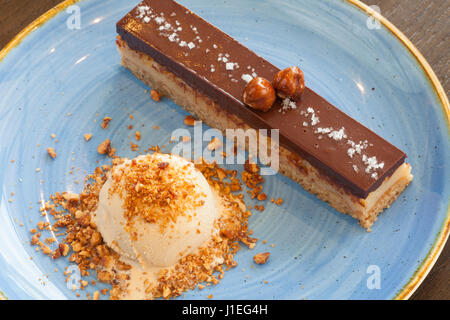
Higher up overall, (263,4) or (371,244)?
(263,4)

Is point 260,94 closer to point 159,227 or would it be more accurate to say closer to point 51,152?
point 159,227

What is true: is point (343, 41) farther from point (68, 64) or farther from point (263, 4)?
point (68, 64)

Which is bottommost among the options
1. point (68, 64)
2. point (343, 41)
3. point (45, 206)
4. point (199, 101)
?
point (45, 206)

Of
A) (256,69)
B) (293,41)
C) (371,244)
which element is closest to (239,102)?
(256,69)

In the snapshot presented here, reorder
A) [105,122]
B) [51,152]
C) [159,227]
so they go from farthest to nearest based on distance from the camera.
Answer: [105,122] → [51,152] → [159,227]

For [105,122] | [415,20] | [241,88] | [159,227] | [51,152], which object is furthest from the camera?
[415,20]

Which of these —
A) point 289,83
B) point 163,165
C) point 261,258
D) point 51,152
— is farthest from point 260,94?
point 51,152

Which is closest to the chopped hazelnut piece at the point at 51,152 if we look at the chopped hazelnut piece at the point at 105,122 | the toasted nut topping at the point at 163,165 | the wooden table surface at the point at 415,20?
the chopped hazelnut piece at the point at 105,122
